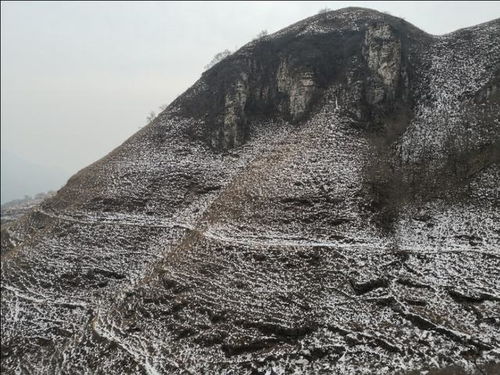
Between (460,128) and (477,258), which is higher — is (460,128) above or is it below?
above

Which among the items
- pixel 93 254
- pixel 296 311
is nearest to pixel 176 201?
pixel 93 254

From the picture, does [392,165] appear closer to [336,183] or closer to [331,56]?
[336,183]

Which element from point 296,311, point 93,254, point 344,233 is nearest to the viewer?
point 296,311

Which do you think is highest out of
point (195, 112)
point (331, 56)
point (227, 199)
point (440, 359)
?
point (331, 56)

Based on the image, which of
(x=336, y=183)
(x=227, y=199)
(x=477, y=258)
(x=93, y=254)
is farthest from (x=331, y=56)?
(x=93, y=254)

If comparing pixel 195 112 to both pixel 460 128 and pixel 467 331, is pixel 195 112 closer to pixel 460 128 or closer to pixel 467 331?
pixel 460 128

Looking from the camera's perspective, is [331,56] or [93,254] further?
[331,56]

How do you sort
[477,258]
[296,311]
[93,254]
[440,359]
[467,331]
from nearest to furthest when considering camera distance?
[440,359], [467,331], [296,311], [477,258], [93,254]
